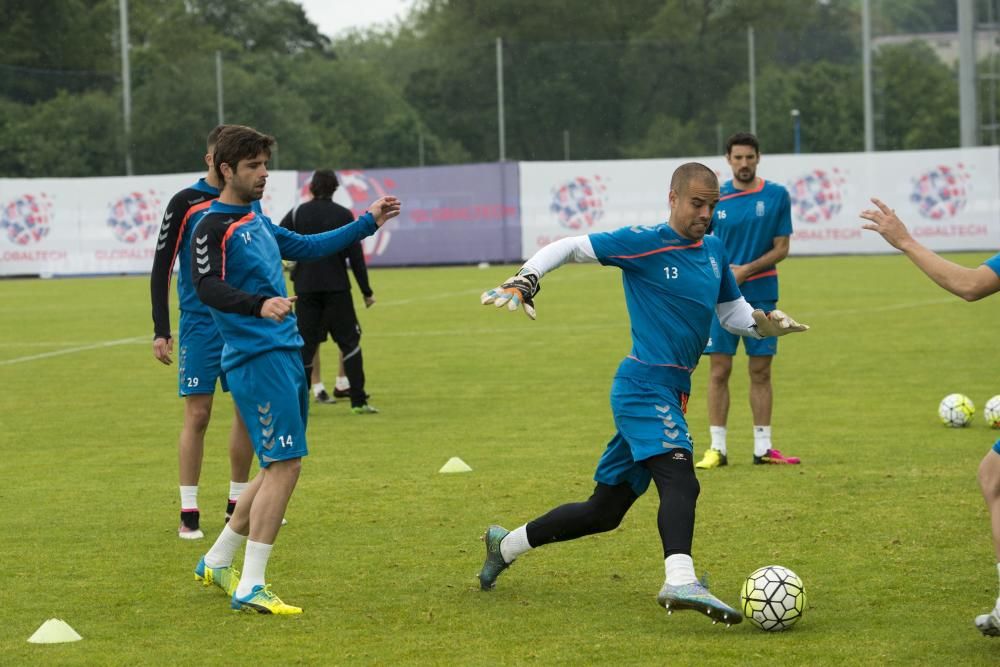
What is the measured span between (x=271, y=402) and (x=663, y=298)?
5.84 ft

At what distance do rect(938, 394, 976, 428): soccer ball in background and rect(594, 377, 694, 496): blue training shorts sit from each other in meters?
5.99

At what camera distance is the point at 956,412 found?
1209 centimetres

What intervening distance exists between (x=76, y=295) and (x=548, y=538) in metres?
26.6

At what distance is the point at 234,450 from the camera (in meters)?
8.01

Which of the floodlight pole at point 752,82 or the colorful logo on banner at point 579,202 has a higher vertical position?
the floodlight pole at point 752,82

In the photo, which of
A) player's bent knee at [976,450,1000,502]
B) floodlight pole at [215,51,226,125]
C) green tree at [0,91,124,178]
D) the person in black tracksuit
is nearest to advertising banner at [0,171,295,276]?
green tree at [0,91,124,178]

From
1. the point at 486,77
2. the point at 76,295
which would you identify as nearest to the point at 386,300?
the point at 76,295

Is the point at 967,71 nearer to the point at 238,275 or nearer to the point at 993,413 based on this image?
the point at 993,413

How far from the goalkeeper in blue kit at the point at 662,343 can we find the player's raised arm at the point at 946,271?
86 cm

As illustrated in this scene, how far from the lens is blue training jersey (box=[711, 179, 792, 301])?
10695 millimetres

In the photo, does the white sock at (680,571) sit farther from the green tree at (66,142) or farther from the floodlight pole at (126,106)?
the green tree at (66,142)

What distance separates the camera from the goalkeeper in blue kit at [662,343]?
6.52 m

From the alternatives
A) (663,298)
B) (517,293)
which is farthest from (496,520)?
(517,293)

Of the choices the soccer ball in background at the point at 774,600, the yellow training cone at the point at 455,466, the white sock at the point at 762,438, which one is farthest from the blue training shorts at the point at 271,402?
the white sock at the point at 762,438
